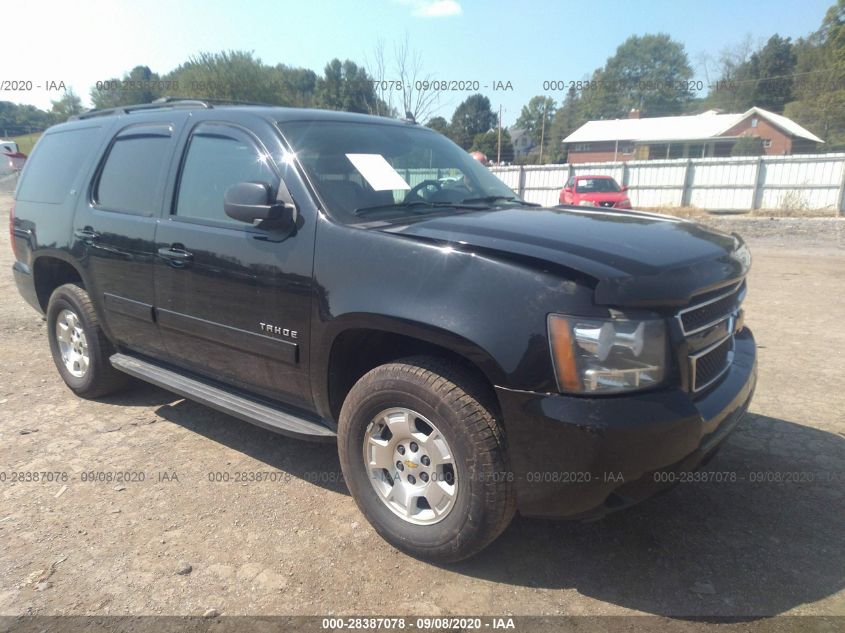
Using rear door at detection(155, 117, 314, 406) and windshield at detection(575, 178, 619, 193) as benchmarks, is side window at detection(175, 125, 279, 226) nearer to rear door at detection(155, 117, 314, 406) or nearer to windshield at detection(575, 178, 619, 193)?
rear door at detection(155, 117, 314, 406)

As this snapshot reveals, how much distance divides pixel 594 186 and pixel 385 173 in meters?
16.8

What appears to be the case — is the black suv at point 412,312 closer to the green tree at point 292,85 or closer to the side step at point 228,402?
the side step at point 228,402

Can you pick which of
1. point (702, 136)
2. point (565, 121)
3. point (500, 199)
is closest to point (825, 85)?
point (702, 136)

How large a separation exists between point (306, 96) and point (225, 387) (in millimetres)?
49902

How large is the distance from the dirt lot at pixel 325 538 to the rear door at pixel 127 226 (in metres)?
0.76

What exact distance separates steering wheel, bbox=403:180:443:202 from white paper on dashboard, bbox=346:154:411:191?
5 centimetres

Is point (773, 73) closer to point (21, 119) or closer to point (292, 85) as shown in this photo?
point (292, 85)

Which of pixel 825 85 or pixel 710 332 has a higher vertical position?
pixel 825 85

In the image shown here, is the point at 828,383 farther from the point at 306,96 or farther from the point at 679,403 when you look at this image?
Answer: the point at 306,96

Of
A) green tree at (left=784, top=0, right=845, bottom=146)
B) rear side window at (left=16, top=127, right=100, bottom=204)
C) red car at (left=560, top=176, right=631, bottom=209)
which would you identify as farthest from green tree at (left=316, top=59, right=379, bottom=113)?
green tree at (left=784, top=0, right=845, bottom=146)

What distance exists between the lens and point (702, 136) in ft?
151

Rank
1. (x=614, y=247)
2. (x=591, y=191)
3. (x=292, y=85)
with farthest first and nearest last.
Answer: (x=292, y=85) < (x=591, y=191) < (x=614, y=247)

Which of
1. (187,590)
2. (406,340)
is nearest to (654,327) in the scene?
(406,340)

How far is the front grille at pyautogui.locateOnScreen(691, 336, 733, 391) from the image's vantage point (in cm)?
237
